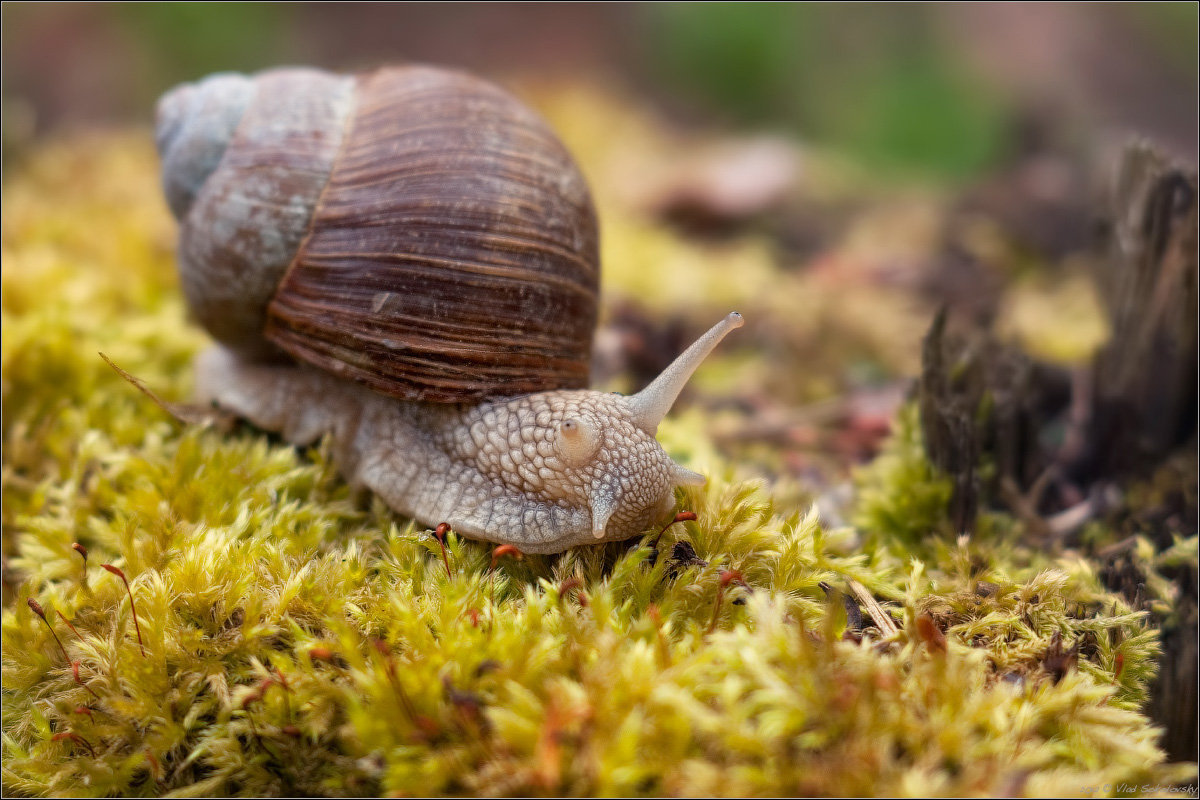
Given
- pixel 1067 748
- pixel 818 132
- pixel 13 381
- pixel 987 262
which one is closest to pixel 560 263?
pixel 1067 748

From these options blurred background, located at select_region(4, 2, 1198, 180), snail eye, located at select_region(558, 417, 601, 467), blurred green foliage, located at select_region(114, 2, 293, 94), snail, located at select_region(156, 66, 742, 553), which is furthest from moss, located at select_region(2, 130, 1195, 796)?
blurred green foliage, located at select_region(114, 2, 293, 94)

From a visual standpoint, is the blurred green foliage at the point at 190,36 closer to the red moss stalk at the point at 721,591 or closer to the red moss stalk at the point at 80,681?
the red moss stalk at the point at 80,681

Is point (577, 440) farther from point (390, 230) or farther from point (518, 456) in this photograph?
point (390, 230)

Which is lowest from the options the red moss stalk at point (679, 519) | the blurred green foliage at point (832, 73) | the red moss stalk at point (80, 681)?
the red moss stalk at point (80, 681)

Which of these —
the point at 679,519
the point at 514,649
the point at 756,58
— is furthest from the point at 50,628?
the point at 756,58

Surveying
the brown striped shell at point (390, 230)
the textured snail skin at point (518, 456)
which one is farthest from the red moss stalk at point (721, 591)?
the brown striped shell at point (390, 230)
